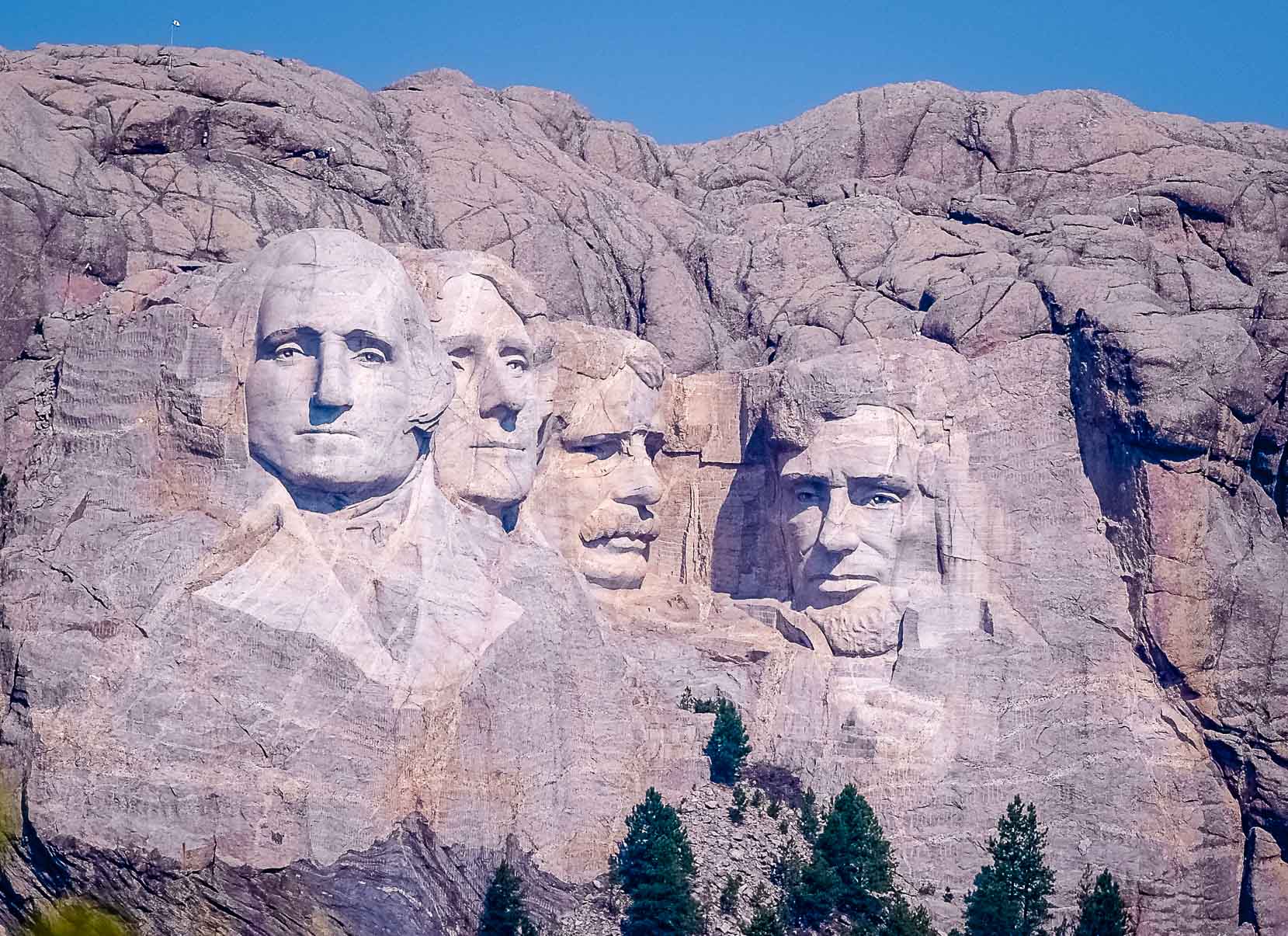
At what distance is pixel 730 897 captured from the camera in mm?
31031

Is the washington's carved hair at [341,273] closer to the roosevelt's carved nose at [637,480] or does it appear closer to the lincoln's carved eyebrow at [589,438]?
the lincoln's carved eyebrow at [589,438]

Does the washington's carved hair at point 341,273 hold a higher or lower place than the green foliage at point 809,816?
higher

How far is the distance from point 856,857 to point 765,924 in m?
2.43

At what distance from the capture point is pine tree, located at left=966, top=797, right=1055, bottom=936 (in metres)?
31.4

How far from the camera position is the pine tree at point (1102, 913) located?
3158cm

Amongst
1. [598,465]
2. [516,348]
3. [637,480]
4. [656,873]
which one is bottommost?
[656,873]

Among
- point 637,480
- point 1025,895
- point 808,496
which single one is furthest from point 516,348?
point 1025,895

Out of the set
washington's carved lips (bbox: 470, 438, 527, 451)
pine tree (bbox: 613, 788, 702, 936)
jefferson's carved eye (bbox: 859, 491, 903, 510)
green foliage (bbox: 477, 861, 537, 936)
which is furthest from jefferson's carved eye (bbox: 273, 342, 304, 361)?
jefferson's carved eye (bbox: 859, 491, 903, 510)

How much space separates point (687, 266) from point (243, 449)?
12.9 m

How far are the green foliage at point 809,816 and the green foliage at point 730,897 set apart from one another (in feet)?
5.85

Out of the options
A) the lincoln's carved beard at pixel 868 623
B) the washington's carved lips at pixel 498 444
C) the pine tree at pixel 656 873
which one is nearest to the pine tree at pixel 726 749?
the pine tree at pixel 656 873

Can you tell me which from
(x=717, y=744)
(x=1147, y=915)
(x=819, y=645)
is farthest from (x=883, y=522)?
(x=1147, y=915)

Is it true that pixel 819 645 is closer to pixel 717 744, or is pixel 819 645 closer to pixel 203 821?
pixel 717 744

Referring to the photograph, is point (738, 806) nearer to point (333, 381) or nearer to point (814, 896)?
point (814, 896)
